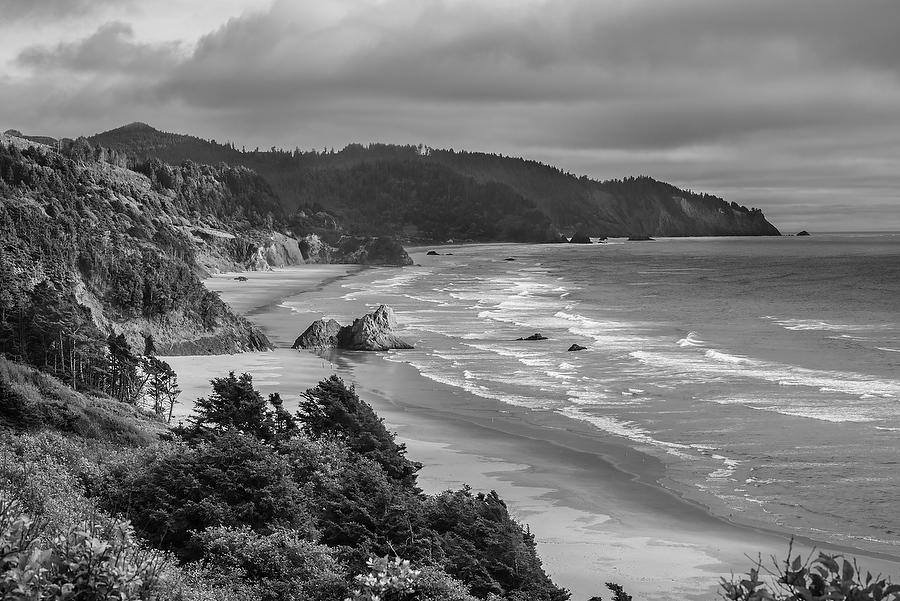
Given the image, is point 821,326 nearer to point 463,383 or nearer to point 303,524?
point 463,383

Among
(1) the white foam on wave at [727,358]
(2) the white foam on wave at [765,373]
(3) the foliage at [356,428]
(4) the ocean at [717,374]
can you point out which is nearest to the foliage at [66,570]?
(3) the foliage at [356,428]

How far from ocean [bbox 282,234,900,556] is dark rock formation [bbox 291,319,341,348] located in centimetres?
498

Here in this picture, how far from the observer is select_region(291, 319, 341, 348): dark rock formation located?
54.1 meters

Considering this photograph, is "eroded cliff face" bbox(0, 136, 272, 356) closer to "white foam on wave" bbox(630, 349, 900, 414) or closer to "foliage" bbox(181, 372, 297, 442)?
"foliage" bbox(181, 372, 297, 442)

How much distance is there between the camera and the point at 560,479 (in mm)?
27438

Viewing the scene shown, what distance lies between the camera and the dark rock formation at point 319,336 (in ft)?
177

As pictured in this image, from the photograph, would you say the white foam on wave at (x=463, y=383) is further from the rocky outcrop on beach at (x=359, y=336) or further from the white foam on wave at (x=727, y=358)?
the white foam on wave at (x=727, y=358)

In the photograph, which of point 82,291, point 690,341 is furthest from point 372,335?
point 690,341

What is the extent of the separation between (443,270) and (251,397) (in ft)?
376

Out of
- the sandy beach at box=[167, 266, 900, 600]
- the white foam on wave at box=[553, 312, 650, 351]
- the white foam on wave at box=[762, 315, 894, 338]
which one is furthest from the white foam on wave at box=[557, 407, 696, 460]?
the white foam on wave at box=[762, 315, 894, 338]

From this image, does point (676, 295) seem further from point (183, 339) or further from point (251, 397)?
point (251, 397)

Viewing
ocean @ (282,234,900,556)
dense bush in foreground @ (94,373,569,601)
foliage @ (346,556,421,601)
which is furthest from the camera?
ocean @ (282,234,900,556)

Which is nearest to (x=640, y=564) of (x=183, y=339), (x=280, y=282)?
(x=183, y=339)

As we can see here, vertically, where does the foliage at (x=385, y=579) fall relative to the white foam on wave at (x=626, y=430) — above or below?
above
